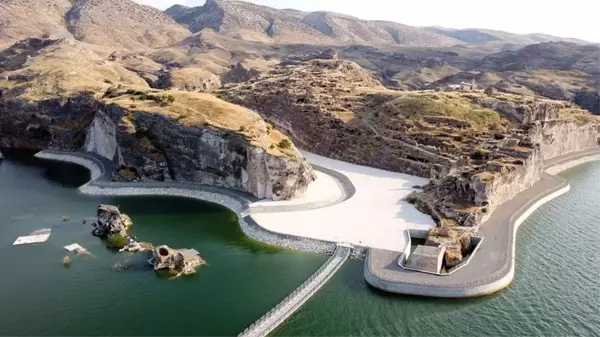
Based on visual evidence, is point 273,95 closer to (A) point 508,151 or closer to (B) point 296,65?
(B) point 296,65

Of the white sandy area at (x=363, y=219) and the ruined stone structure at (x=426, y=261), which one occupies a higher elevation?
the ruined stone structure at (x=426, y=261)

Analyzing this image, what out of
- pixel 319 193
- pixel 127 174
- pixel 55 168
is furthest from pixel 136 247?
pixel 55 168

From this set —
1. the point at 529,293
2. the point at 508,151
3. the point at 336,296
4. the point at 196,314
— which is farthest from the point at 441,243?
the point at 508,151

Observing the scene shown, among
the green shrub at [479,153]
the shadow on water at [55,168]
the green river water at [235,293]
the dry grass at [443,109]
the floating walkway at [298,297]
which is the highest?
the dry grass at [443,109]

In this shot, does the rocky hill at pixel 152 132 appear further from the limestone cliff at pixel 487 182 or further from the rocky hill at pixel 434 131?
the limestone cliff at pixel 487 182

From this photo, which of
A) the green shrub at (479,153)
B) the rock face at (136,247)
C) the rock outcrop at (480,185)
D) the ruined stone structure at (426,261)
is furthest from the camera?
the green shrub at (479,153)

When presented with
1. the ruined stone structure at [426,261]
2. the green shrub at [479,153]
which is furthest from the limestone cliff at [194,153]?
the green shrub at [479,153]
